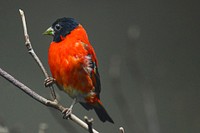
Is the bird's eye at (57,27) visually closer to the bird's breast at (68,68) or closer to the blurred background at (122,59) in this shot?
the bird's breast at (68,68)

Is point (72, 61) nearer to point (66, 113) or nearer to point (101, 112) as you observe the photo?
point (66, 113)

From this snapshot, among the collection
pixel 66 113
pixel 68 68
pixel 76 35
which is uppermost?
pixel 76 35

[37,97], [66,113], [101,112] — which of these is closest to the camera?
[37,97]

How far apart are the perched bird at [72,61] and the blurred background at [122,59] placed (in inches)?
62.3

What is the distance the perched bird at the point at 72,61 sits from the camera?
8.21 feet

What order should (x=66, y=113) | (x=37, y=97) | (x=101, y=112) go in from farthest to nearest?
(x=101, y=112) < (x=66, y=113) < (x=37, y=97)

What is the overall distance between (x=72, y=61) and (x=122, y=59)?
228 cm

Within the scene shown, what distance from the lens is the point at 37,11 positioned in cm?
502

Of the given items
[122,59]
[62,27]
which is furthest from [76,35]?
[122,59]

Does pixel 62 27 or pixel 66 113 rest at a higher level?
pixel 62 27

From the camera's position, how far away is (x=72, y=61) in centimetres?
251

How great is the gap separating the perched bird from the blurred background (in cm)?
158

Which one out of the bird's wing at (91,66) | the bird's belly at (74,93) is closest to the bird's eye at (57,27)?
the bird's wing at (91,66)

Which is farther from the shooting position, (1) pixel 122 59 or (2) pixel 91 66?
(1) pixel 122 59
